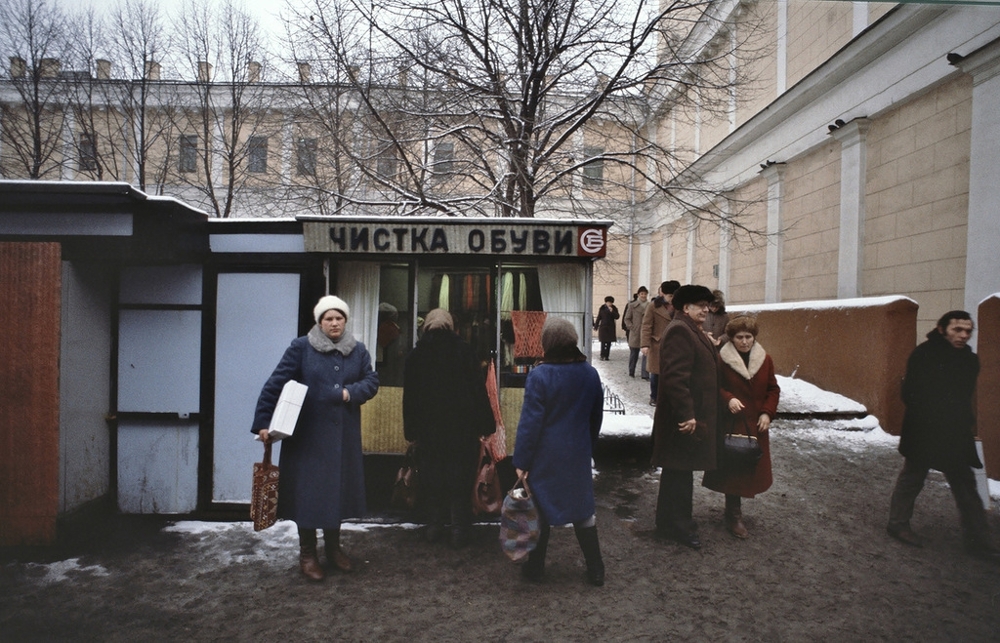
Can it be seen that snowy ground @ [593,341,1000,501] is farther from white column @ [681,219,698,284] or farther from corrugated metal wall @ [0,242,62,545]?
white column @ [681,219,698,284]

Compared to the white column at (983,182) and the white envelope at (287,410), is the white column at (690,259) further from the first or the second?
the white envelope at (287,410)

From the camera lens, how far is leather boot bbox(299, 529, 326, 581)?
12.5ft

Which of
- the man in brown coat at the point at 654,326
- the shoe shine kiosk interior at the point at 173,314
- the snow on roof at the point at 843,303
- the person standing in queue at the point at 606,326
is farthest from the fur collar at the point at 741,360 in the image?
the person standing in queue at the point at 606,326

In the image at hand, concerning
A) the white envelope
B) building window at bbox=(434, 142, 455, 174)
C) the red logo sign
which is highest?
building window at bbox=(434, 142, 455, 174)

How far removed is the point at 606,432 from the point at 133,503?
464 cm

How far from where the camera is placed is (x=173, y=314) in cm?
502

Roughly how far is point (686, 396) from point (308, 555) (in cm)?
285

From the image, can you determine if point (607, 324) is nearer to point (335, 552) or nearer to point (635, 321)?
point (635, 321)

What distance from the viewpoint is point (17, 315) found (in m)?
4.28

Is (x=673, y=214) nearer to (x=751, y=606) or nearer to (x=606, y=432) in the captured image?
(x=606, y=432)

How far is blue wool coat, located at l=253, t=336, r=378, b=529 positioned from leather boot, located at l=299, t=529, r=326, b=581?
94 millimetres

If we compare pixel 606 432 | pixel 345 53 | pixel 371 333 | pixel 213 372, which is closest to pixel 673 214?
pixel 345 53

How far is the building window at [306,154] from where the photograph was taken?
41.9 ft

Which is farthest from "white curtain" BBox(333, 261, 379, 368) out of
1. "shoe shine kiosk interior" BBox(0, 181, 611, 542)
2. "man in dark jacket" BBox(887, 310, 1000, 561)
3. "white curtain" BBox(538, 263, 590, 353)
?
"man in dark jacket" BBox(887, 310, 1000, 561)
